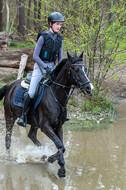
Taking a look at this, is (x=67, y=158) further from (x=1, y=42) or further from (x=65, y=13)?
(x=1, y=42)

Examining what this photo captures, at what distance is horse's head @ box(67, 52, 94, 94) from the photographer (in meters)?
4.41

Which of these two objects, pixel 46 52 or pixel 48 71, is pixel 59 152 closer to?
pixel 48 71

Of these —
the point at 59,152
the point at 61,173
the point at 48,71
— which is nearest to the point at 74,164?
the point at 61,173

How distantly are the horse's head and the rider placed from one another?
23.6 inches

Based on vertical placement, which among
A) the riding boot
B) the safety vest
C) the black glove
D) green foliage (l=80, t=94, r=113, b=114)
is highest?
the safety vest

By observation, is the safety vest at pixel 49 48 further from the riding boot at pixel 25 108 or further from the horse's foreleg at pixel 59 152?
the horse's foreleg at pixel 59 152

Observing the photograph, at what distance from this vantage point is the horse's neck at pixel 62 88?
16.0 ft

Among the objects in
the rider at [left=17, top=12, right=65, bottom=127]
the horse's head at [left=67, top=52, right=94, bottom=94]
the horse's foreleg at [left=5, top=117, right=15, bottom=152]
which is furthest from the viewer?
the horse's foreleg at [left=5, top=117, right=15, bottom=152]

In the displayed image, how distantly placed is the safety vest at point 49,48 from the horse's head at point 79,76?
2.00 ft

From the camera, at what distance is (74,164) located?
221 inches

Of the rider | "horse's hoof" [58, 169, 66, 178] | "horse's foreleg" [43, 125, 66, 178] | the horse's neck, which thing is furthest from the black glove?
"horse's hoof" [58, 169, 66, 178]

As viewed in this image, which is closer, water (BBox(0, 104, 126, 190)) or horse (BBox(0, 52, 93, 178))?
horse (BBox(0, 52, 93, 178))

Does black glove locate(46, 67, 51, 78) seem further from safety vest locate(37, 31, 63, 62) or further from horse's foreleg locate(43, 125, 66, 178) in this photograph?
horse's foreleg locate(43, 125, 66, 178)

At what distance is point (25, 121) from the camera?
5480 millimetres
